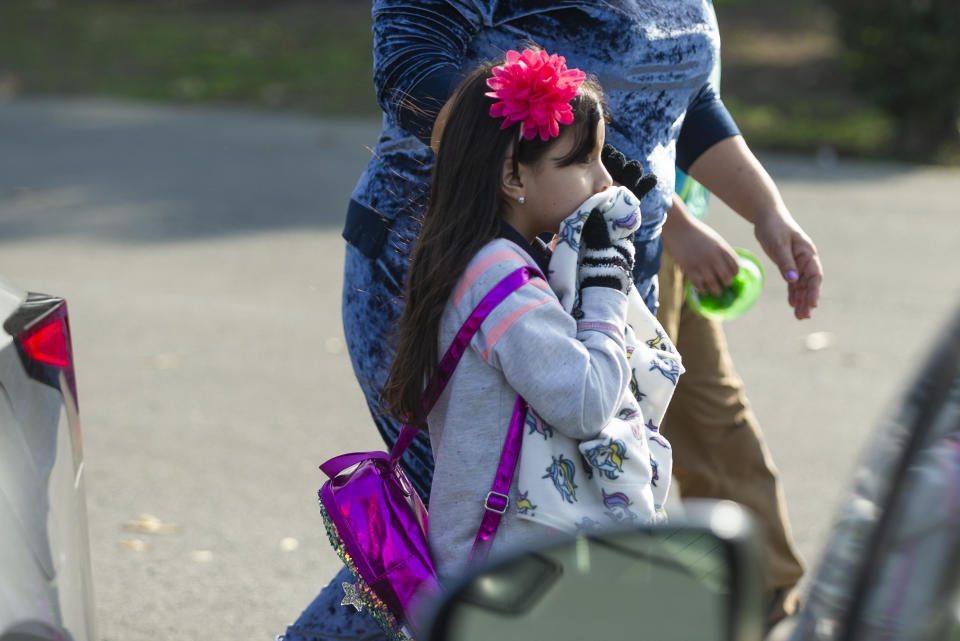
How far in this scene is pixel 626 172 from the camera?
2082mm

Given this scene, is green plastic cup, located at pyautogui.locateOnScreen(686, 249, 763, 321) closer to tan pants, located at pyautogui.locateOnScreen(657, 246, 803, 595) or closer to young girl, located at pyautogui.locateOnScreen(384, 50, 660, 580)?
tan pants, located at pyautogui.locateOnScreen(657, 246, 803, 595)

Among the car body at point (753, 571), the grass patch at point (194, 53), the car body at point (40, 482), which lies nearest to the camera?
the car body at point (753, 571)

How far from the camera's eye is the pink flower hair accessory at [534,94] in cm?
188

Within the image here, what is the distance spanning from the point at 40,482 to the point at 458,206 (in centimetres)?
76

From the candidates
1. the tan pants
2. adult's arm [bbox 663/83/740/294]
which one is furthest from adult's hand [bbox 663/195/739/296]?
the tan pants

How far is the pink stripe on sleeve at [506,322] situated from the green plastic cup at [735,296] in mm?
939

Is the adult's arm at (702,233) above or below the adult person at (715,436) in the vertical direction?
above

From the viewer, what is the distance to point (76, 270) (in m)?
6.82

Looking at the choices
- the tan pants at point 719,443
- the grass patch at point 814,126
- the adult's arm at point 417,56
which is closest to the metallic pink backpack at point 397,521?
the adult's arm at point 417,56

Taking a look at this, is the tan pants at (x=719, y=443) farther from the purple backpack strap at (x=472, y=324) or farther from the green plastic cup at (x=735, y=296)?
the purple backpack strap at (x=472, y=324)

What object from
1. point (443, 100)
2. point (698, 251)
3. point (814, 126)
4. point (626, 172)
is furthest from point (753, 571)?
point (814, 126)

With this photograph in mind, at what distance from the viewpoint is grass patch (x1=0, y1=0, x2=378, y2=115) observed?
38.7ft

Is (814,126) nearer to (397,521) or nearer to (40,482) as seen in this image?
(397,521)

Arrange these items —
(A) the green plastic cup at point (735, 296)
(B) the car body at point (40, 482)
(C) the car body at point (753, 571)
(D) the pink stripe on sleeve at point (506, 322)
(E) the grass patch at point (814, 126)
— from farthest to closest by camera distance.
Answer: (E) the grass patch at point (814, 126), (A) the green plastic cup at point (735, 296), (D) the pink stripe on sleeve at point (506, 322), (B) the car body at point (40, 482), (C) the car body at point (753, 571)
